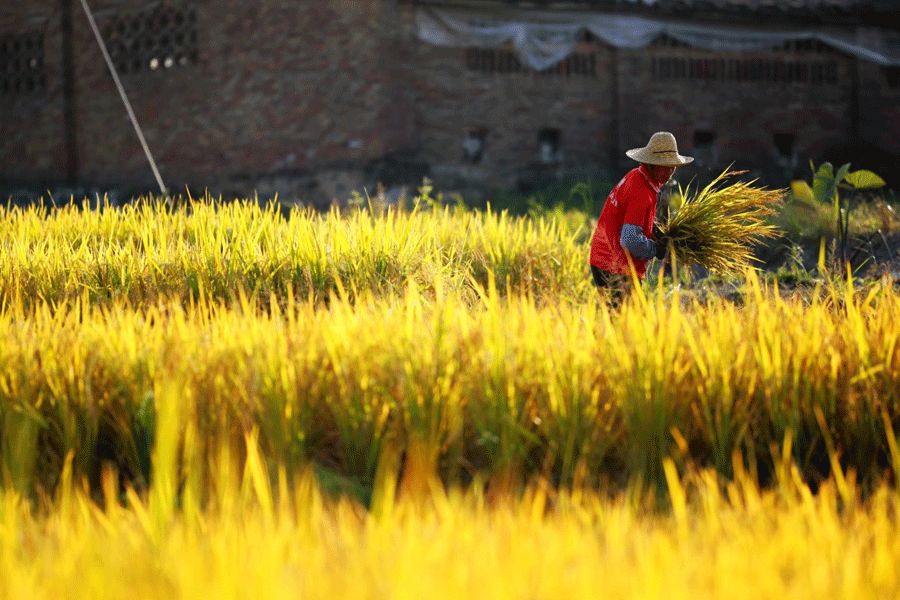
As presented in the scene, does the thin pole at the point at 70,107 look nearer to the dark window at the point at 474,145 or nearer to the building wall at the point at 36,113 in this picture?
the building wall at the point at 36,113

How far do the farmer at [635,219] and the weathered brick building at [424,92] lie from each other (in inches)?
355

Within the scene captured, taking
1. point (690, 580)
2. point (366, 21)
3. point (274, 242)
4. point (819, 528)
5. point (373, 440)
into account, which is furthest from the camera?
point (366, 21)

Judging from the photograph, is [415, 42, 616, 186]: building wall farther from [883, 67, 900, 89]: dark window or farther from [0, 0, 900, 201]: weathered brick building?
[883, 67, 900, 89]: dark window

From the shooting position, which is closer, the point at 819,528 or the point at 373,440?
the point at 819,528

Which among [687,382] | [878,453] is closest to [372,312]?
[687,382]

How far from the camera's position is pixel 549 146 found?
52.4 ft

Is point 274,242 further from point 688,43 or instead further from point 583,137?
point 688,43

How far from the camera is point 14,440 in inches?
155

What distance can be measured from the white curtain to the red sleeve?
9829mm

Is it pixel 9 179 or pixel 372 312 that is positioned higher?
pixel 372 312

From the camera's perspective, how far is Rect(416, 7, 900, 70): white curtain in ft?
49.7

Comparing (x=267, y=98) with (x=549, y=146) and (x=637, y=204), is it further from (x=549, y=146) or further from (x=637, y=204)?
(x=637, y=204)

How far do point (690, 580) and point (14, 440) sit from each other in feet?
7.77

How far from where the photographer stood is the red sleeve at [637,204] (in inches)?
219
